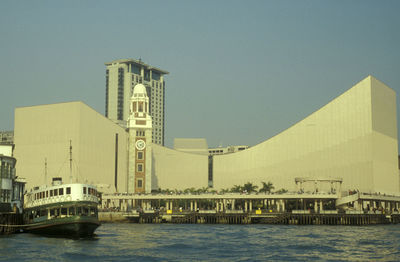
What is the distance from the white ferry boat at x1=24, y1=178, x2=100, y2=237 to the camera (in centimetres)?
5834

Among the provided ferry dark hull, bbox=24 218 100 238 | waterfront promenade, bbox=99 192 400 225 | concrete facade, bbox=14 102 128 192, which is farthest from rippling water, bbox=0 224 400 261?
concrete facade, bbox=14 102 128 192

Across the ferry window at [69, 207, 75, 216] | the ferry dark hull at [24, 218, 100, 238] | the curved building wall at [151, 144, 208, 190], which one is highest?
the curved building wall at [151, 144, 208, 190]

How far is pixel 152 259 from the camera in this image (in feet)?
149

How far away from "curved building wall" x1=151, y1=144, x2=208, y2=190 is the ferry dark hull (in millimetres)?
104859

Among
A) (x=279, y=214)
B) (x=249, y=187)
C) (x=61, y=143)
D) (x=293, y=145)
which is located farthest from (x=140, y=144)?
(x=279, y=214)

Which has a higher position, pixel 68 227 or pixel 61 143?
pixel 61 143

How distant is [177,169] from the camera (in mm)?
170125

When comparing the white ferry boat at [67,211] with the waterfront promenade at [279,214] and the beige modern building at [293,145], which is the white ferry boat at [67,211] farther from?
the beige modern building at [293,145]

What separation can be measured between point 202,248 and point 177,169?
117m

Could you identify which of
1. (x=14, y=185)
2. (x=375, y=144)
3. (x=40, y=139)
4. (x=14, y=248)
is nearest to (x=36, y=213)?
(x=14, y=185)

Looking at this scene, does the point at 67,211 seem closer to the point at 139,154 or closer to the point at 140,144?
the point at 139,154

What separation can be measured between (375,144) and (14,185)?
85901mm

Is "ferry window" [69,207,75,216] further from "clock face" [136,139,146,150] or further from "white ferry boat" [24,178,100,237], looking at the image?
"clock face" [136,139,146,150]

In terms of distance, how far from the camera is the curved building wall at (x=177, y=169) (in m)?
167
